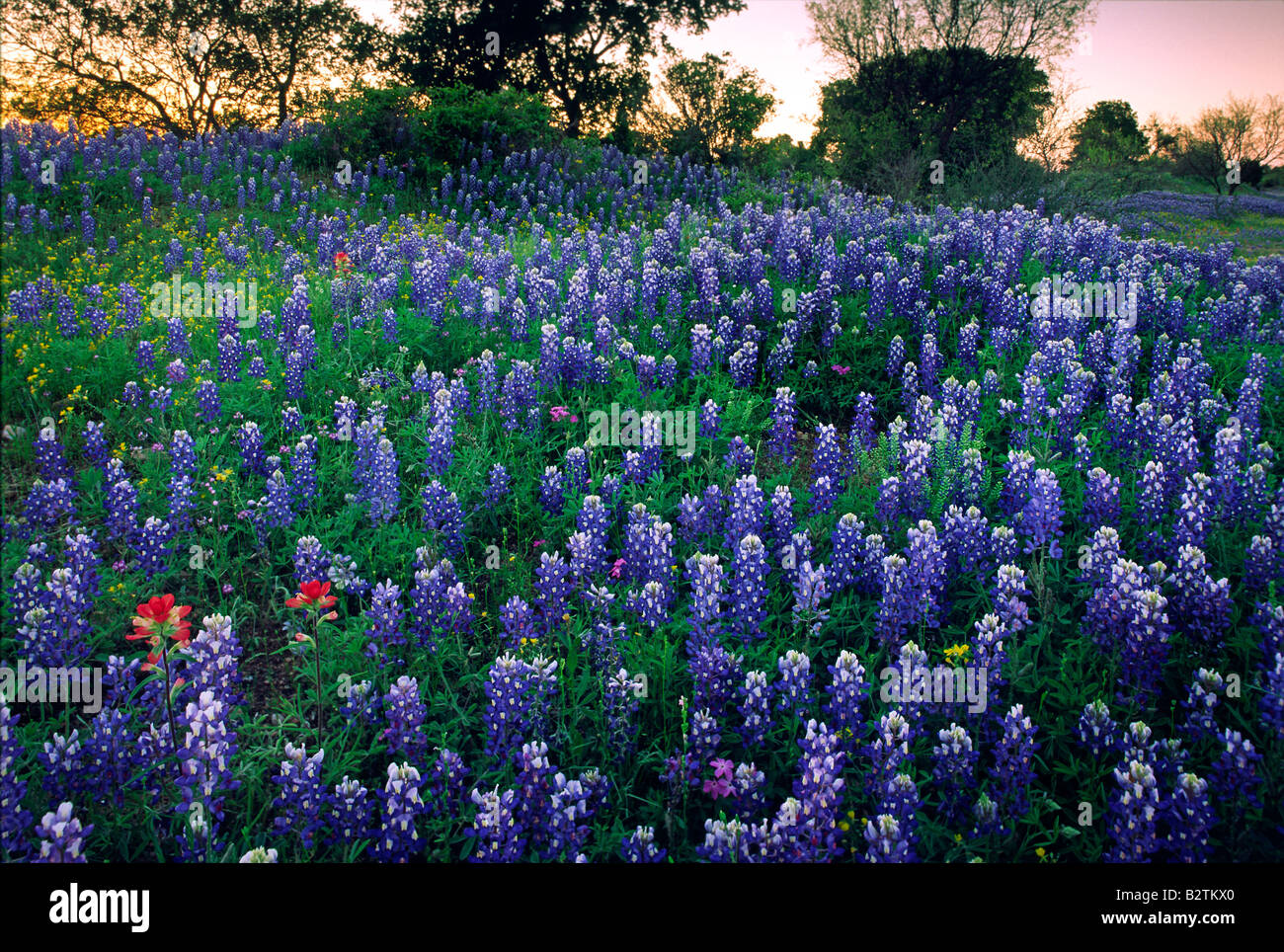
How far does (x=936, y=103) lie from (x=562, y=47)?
10.9 meters

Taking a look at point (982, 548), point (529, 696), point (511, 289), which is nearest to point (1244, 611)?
point (982, 548)

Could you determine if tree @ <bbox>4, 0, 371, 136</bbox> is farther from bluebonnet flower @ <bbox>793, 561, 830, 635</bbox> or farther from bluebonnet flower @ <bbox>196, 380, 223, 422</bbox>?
bluebonnet flower @ <bbox>793, 561, 830, 635</bbox>

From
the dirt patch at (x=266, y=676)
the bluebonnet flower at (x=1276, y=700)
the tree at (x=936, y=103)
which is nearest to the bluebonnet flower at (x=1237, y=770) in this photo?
the bluebonnet flower at (x=1276, y=700)

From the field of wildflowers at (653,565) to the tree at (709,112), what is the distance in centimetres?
1342

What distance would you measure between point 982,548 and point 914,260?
4681 millimetres

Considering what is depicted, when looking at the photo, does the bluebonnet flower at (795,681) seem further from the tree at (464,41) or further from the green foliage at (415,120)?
the tree at (464,41)

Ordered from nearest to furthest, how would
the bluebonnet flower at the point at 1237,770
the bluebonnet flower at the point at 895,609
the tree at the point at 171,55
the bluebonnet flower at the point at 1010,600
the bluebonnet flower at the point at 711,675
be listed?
1. the bluebonnet flower at the point at 1237,770
2. the bluebonnet flower at the point at 711,675
3. the bluebonnet flower at the point at 1010,600
4. the bluebonnet flower at the point at 895,609
5. the tree at the point at 171,55

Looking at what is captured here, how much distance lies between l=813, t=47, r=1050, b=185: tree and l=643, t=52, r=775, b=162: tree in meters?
2.44

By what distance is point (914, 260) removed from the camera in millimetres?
7559

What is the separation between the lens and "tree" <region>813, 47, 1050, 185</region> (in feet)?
65.6

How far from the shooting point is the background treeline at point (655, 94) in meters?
15.1

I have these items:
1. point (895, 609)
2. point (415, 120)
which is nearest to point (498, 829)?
point (895, 609)

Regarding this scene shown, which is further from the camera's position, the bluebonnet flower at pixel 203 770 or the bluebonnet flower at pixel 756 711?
the bluebonnet flower at pixel 756 711
